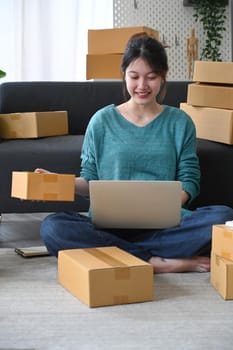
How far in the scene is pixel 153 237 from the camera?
7.72 feet

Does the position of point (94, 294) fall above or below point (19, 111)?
below

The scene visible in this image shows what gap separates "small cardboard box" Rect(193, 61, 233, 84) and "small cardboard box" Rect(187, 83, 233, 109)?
0.10 ft

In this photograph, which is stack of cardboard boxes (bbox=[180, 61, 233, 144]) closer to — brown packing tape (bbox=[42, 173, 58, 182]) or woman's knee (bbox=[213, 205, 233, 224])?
woman's knee (bbox=[213, 205, 233, 224])

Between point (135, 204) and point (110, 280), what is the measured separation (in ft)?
1.19

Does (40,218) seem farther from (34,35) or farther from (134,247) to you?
(34,35)

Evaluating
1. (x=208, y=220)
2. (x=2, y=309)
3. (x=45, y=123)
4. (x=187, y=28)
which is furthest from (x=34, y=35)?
(x=2, y=309)

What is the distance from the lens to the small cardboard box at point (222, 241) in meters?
2.02

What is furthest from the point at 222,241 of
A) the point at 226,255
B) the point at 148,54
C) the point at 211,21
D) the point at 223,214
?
the point at 211,21

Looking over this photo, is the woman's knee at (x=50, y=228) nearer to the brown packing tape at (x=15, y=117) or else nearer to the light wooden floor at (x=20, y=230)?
the light wooden floor at (x=20, y=230)

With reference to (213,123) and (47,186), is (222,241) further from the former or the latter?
(213,123)

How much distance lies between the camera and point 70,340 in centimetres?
164

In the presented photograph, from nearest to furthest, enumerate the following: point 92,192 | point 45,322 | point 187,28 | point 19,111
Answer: point 45,322 < point 92,192 < point 19,111 < point 187,28

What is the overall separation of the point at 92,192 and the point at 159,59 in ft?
1.87

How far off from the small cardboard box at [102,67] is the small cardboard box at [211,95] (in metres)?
0.83
